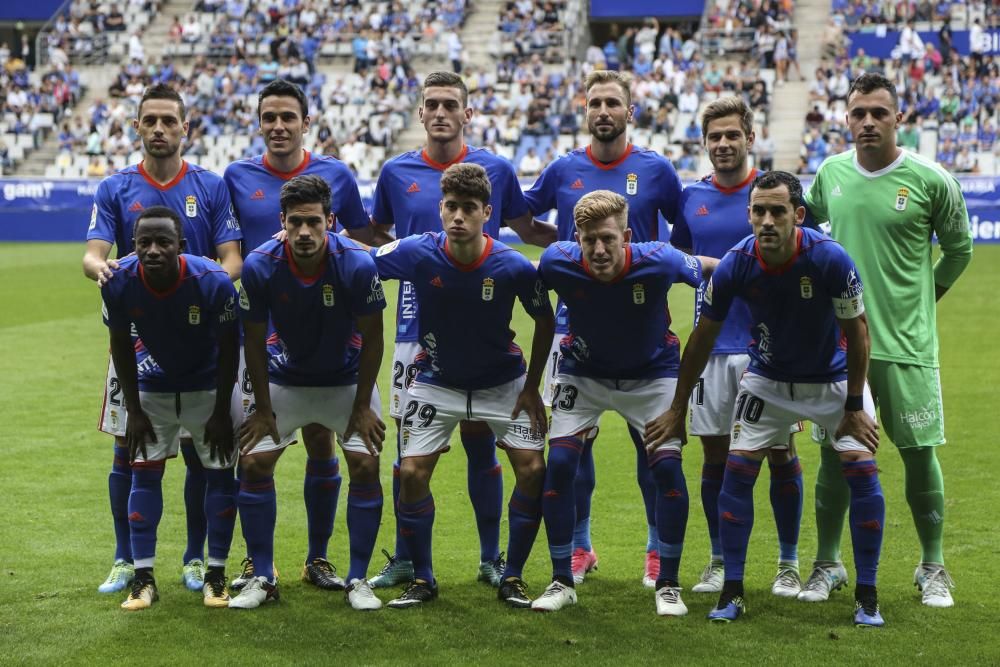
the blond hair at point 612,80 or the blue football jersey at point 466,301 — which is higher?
the blond hair at point 612,80

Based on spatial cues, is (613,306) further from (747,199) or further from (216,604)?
(216,604)

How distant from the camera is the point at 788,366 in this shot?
605cm

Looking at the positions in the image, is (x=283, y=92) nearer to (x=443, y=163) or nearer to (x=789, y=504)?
(x=443, y=163)

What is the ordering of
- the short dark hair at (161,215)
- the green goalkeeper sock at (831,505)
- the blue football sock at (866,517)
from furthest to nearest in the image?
the green goalkeeper sock at (831,505) < the short dark hair at (161,215) < the blue football sock at (866,517)

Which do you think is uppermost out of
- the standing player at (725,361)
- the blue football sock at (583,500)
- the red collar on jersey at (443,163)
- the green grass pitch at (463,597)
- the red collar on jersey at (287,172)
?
the red collar on jersey at (443,163)

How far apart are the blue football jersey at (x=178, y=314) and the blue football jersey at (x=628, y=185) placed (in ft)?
5.99

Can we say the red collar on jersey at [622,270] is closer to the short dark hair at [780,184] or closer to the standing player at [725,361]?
Result: the short dark hair at [780,184]

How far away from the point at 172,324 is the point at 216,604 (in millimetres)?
1356

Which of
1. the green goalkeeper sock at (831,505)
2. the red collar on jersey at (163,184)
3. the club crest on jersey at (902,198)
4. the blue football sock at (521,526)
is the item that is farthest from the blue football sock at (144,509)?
the club crest on jersey at (902,198)

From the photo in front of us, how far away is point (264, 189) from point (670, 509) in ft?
8.82

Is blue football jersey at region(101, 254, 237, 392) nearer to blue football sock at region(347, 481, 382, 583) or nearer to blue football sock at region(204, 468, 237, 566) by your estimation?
blue football sock at region(204, 468, 237, 566)

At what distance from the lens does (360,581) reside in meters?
6.26

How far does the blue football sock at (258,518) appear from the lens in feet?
20.4

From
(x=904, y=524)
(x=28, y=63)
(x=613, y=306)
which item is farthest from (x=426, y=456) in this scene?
(x=28, y=63)
